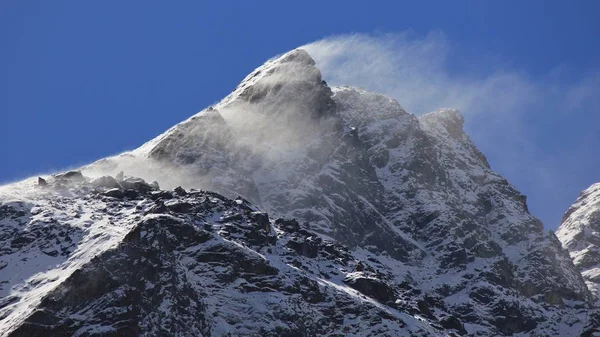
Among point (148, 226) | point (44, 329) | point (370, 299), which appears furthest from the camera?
point (370, 299)

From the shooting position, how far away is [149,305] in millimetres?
158000

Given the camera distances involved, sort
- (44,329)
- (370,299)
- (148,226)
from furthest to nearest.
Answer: (370,299)
(148,226)
(44,329)

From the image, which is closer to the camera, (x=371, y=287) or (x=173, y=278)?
(x=173, y=278)

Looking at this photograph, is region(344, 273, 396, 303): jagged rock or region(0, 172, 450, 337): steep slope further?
region(344, 273, 396, 303): jagged rock

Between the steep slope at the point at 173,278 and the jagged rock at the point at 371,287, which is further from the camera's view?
the jagged rock at the point at 371,287

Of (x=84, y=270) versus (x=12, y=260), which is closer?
(x=84, y=270)

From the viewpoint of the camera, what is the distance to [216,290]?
171625 mm

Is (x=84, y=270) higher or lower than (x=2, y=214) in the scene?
lower

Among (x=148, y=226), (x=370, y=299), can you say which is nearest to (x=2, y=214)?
(x=148, y=226)

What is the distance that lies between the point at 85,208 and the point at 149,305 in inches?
1577

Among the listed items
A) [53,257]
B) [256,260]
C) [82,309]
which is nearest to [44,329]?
[82,309]

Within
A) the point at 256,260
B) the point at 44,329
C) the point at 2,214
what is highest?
the point at 2,214

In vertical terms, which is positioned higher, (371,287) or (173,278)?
(371,287)

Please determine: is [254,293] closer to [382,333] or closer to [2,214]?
[382,333]
